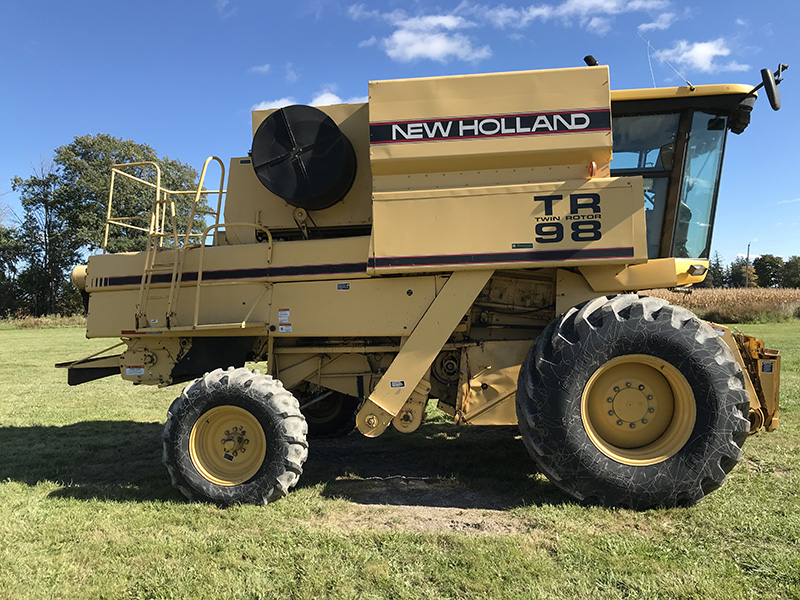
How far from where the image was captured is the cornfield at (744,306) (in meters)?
24.8

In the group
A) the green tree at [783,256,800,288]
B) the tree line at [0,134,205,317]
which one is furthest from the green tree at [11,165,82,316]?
the green tree at [783,256,800,288]

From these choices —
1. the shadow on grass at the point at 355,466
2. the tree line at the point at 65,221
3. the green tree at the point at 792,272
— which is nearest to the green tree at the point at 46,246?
the tree line at the point at 65,221

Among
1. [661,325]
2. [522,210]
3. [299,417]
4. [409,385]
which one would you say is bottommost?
[299,417]

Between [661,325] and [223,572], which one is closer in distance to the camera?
[223,572]

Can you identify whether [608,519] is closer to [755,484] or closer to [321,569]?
[755,484]

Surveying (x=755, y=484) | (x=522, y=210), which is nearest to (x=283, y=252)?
(x=522, y=210)

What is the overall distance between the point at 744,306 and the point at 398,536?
2692 centimetres

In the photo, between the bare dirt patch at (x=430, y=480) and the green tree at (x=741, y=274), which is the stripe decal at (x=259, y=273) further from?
the green tree at (x=741, y=274)

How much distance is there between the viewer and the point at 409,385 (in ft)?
14.8

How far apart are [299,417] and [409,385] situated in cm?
94

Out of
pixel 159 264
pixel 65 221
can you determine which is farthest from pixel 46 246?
pixel 159 264

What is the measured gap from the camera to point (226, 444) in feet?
14.8

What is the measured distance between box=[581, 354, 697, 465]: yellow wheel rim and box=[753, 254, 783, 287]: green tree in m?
64.7

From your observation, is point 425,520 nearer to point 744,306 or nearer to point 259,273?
point 259,273
